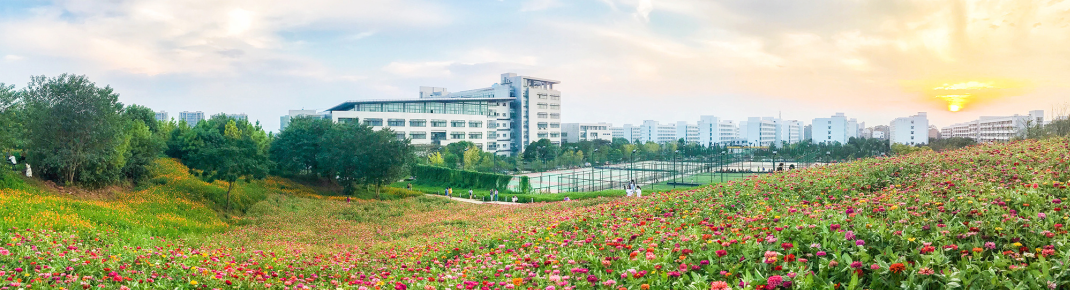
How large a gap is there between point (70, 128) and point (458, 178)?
22817mm

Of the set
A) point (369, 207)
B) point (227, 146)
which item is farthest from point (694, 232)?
point (227, 146)

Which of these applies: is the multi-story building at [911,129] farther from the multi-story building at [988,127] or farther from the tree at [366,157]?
the tree at [366,157]

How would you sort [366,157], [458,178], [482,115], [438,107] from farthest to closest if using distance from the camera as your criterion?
1. [482,115]
2. [438,107]
3. [458,178]
4. [366,157]

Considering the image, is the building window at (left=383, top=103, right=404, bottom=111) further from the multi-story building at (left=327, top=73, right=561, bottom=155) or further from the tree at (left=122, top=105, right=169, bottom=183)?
the tree at (left=122, top=105, right=169, bottom=183)

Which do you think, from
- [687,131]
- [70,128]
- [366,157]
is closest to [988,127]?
[687,131]

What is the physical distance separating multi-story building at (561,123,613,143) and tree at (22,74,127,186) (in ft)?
297

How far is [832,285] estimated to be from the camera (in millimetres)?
3586

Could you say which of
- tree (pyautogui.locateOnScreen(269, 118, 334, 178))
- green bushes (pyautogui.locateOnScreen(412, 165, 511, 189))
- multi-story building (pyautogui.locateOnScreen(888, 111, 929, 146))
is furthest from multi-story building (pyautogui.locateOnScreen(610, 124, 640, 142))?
tree (pyautogui.locateOnScreen(269, 118, 334, 178))

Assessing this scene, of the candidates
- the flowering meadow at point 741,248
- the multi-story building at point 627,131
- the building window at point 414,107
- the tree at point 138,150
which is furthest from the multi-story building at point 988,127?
the tree at point 138,150

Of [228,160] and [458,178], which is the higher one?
[228,160]

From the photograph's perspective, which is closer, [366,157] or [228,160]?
[228,160]

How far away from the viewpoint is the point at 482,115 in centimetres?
6894

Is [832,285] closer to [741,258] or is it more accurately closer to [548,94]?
[741,258]

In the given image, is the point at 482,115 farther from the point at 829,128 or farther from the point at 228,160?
the point at 829,128
